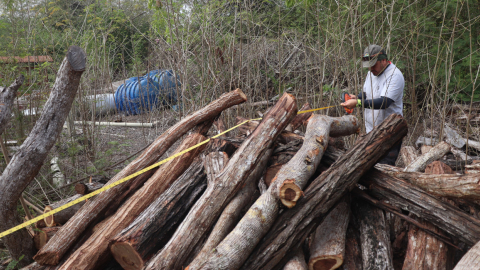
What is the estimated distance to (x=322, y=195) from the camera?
2305 millimetres

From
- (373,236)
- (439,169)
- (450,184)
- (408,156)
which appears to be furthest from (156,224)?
(408,156)

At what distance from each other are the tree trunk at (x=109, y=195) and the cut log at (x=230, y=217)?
3.52ft

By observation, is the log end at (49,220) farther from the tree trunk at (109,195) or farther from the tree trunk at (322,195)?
the tree trunk at (322,195)

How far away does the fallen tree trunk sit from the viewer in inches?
79.0

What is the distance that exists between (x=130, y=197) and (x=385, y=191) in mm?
2035

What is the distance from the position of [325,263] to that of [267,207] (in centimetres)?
54

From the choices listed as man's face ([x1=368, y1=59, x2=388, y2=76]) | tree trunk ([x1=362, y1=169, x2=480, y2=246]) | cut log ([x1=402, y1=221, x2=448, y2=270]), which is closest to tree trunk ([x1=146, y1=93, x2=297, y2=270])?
tree trunk ([x1=362, y1=169, x2=480, y2=246])

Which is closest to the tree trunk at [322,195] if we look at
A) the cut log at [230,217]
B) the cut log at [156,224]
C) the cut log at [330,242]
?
the cut log at [330,242]

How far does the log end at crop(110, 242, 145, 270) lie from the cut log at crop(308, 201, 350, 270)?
115 cm

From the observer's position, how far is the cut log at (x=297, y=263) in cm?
214

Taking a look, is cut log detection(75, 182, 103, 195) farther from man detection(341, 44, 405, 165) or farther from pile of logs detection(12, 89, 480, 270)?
man detection(341, 44, 405, 165)

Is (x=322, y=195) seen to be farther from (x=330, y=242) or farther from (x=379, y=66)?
(x=379, y=66)

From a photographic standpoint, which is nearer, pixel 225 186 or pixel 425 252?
pixel 425 252

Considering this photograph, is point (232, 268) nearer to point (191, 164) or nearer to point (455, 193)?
point (191, 164)
